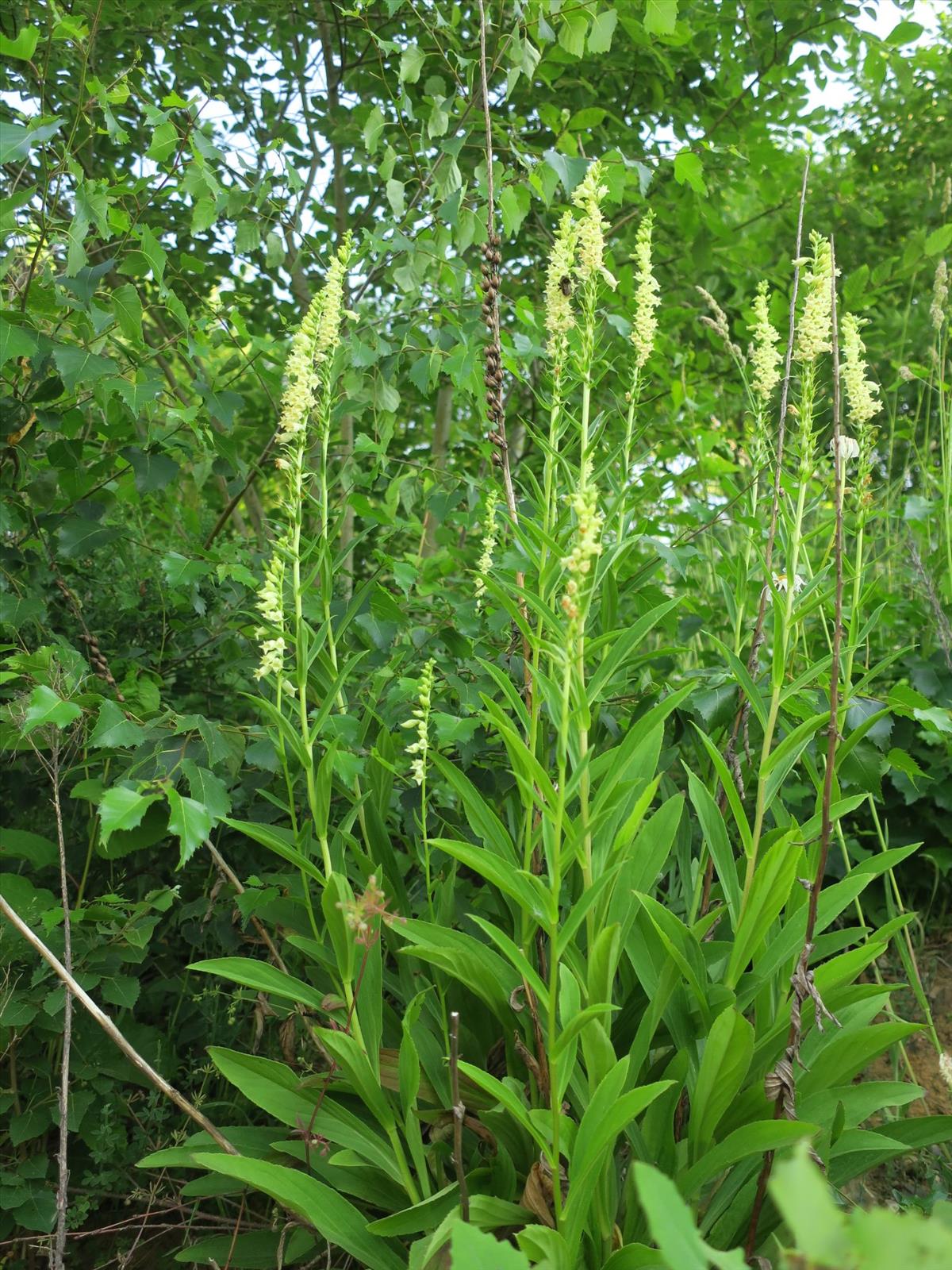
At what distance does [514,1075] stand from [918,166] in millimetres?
7062

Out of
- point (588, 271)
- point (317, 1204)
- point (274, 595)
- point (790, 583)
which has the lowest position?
point (317, 1204)

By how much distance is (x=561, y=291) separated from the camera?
5.54 feet

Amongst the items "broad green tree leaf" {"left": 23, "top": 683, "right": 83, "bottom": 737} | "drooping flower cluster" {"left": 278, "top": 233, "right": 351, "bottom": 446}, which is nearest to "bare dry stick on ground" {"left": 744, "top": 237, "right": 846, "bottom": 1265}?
"drooping flower cluster" {"left": 278, "top": 233, "right": 351, "bottom": 446}

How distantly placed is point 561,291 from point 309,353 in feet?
1.44

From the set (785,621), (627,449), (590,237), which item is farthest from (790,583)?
(590,237)

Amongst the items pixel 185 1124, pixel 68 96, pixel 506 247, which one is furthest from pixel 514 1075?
pixel 506 247

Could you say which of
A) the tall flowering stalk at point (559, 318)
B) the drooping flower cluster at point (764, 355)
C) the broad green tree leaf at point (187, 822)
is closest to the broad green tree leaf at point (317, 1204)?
the broad green tree leaf at point (187, 822)

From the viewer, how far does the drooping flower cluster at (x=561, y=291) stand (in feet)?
5.46

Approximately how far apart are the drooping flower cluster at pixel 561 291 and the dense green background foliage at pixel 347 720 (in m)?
0.09

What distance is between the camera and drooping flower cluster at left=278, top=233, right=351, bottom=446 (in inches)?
A: 61.7

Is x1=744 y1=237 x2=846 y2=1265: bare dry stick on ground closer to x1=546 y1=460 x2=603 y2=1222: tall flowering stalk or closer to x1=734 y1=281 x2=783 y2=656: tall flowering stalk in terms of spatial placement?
x1=546 y1=460 x2=603 y2=1222: tall flowering stalk

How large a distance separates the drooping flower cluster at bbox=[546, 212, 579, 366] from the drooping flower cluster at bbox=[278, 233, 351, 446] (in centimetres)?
36

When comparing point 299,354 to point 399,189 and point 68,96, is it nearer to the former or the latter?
point 399,189

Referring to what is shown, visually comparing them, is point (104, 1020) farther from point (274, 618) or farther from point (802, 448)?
point (802, 448)
